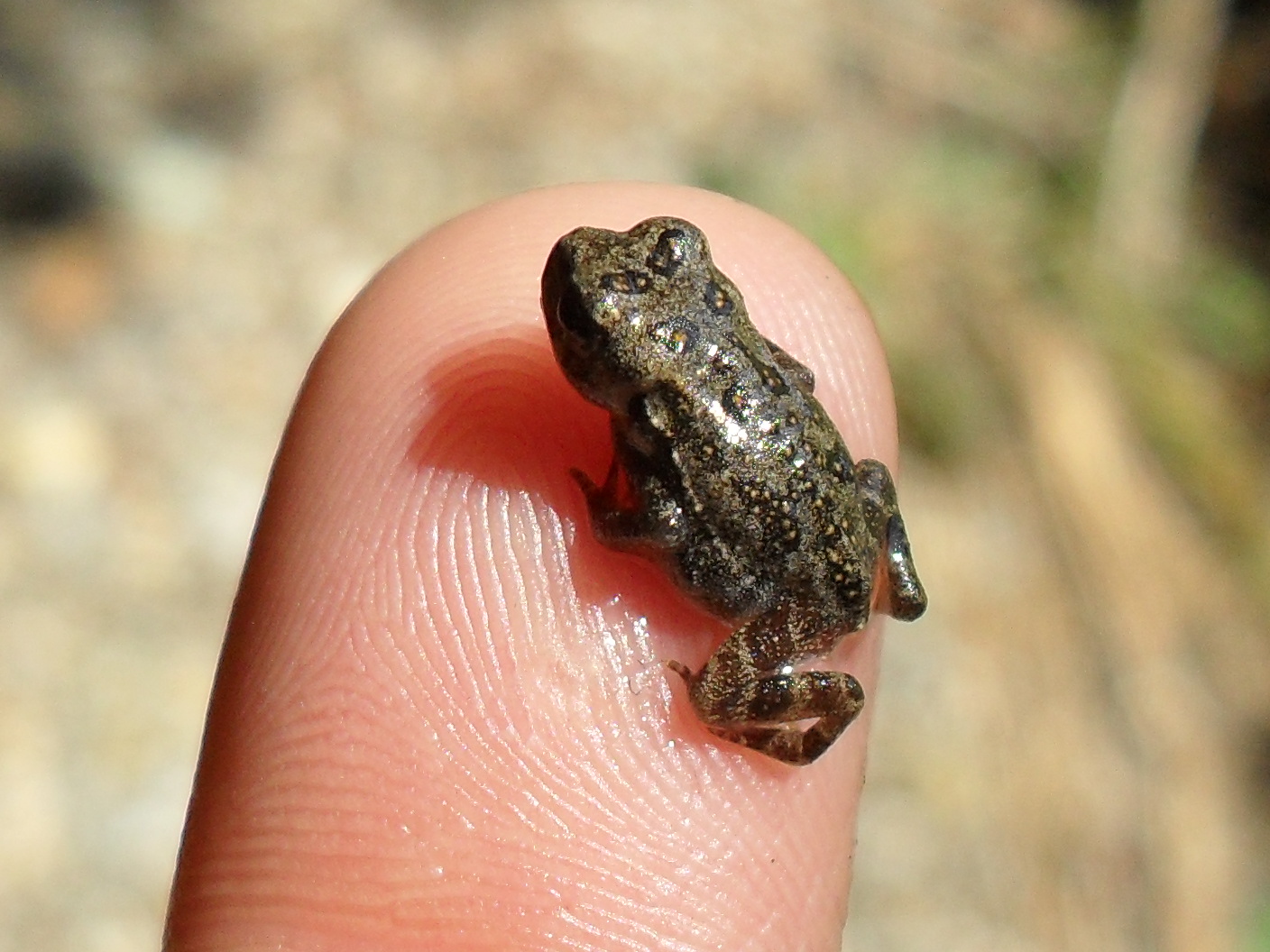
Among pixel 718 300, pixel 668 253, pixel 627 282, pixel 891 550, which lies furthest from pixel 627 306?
pixel 891 550

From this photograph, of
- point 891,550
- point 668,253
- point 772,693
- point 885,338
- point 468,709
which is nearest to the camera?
point 468,709

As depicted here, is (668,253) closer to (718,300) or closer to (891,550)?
(718,300)

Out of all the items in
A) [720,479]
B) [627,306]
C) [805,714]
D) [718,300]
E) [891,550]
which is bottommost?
[805,714]

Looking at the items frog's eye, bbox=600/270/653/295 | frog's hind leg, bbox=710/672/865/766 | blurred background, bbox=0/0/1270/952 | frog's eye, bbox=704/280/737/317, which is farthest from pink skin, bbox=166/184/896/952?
blurred background, bbox=0/0/1270/952

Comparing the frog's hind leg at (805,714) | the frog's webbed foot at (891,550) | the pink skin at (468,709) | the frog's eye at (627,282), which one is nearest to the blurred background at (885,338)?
the pink skin at (468,709)

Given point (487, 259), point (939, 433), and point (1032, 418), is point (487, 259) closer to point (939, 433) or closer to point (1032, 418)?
point (939, 433)

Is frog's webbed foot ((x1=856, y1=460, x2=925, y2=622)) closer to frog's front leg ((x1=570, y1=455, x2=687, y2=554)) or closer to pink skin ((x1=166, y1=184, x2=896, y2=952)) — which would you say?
pink skin ((x1=166, y1=184, x2=896, y2=952))
